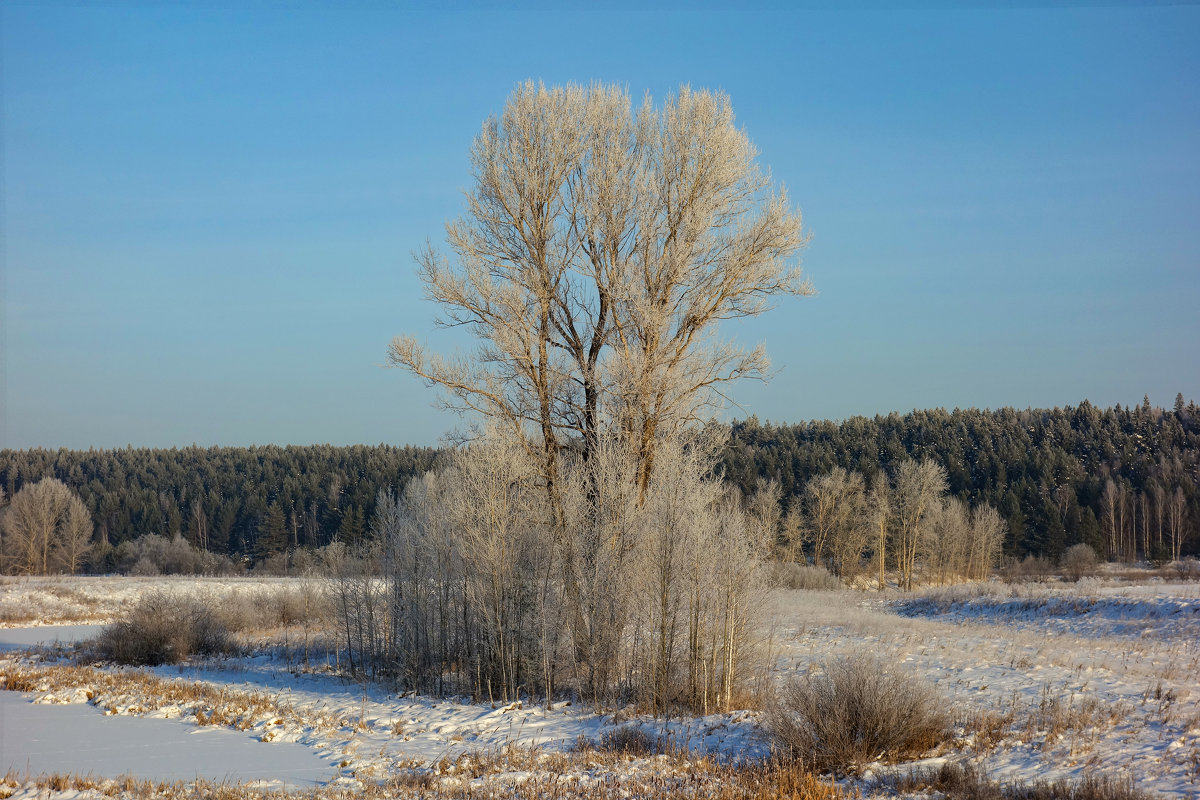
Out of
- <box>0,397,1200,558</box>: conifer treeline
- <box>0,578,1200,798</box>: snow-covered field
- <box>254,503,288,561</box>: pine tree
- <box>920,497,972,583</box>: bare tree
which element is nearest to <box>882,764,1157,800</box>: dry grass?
<box>0,578,1200,798</box>: snow-covered field

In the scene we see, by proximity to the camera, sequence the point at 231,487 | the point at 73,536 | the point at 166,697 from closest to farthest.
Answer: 1. the point at 166,697
2. the point at 73,536
3. the point at 231,487

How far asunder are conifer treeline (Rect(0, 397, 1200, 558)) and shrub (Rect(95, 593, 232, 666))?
5086cm

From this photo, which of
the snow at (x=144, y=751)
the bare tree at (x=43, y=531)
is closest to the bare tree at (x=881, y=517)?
the snow at (x=144, y=751)

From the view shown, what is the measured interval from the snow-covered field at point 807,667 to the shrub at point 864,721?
35 cm

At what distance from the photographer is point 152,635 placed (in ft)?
76.5

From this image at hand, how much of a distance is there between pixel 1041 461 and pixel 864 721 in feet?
299

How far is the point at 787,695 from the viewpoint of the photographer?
10625 millimetres

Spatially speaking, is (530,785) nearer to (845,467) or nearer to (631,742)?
(631,742)

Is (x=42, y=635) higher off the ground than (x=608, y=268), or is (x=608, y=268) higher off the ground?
(x=608, y=268)

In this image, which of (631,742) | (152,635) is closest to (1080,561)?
(631,742)

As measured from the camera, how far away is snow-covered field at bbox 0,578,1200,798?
30.5ft

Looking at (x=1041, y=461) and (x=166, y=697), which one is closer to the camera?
(x=166, y=697)

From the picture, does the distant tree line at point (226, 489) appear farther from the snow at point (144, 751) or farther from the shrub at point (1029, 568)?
the snow at point (144, 751)

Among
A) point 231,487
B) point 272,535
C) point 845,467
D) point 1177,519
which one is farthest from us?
point 231,487
